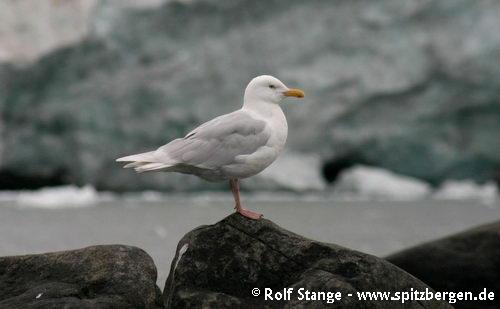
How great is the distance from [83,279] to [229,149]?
Result: 2.76 ft

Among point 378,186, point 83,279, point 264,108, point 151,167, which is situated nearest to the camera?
point 151,167

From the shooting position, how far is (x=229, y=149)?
3357 millimetres

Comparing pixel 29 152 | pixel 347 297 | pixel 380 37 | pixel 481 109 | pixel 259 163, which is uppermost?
pixel 380 37

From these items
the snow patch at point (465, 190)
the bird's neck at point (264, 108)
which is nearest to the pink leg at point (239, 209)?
the bird's neck at point (264, 108)

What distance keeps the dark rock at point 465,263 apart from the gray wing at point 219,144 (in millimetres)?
1543

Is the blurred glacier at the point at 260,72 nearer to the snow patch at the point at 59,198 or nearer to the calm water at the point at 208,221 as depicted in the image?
the snow patch at the point at 59,198

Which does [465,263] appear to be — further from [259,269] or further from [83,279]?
[83,279]

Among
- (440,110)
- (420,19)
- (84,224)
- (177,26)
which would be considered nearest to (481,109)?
(440,110)

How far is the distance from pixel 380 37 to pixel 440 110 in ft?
6.25

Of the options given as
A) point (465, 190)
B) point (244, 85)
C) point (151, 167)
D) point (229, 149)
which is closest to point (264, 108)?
point (229, 149)

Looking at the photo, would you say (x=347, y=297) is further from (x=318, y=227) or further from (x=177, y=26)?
(x=177, y=26)

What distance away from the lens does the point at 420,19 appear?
14.9m

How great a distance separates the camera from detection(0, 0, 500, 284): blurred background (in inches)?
584

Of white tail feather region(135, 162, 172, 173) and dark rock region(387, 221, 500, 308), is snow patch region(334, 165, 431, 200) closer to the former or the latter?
dark rock region(387, 221, 500, 308)
